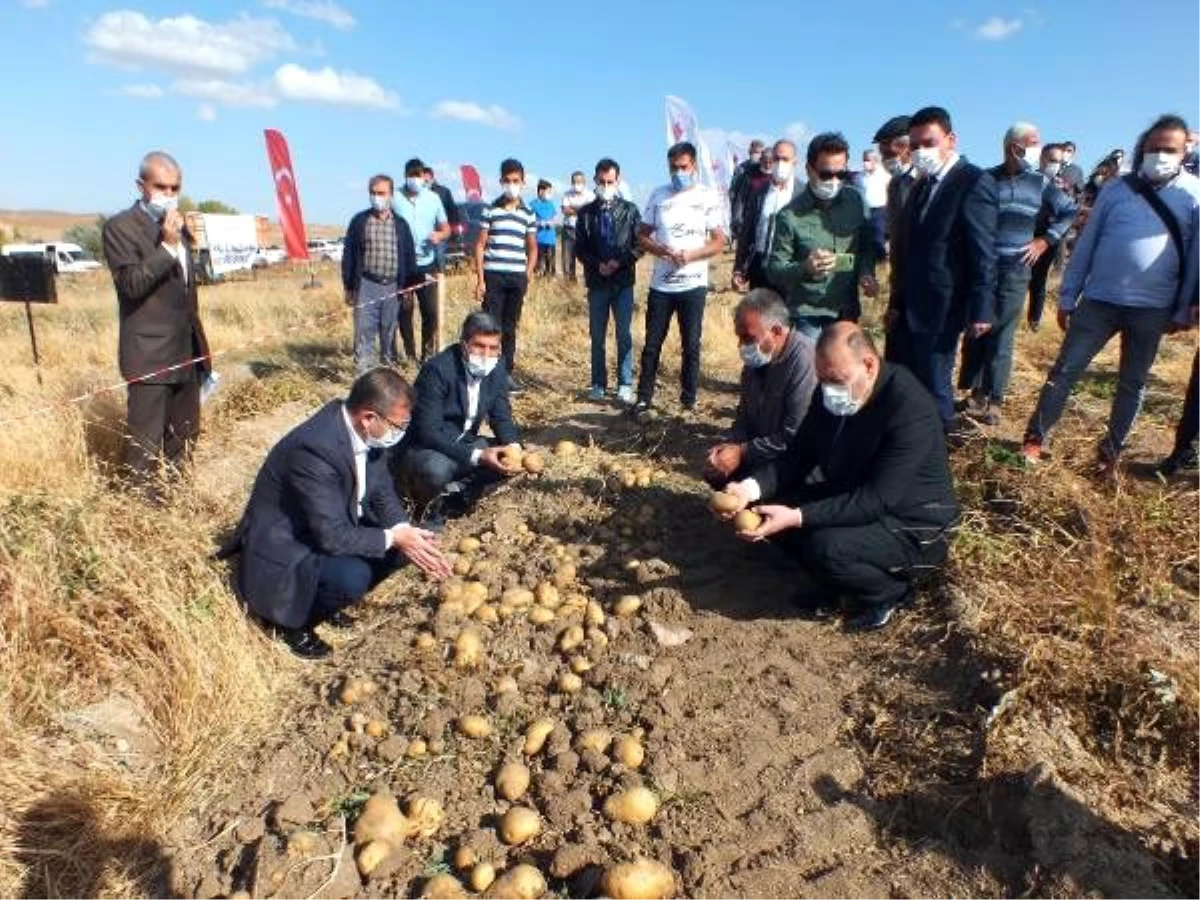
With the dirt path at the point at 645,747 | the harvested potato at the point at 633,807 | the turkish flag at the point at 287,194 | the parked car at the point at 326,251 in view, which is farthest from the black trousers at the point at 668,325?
the parked car at the point at 326,251

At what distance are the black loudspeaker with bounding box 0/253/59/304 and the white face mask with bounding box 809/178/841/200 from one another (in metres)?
6.46

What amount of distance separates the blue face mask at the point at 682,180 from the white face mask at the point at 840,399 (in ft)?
9.87

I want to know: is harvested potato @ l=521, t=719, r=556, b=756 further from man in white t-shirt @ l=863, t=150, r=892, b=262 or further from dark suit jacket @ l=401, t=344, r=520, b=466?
man in white t-shirt @ l=863, t=150, r=892, b=262

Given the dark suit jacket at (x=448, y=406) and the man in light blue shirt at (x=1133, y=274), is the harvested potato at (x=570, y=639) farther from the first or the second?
the man in light blue shirt at (x=1133, y=274)

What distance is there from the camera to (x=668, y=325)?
596cm

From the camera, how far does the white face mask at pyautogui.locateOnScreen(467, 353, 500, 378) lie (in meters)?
4.63

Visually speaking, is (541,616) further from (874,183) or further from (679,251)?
(874,183)

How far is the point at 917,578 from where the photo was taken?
3.47 m

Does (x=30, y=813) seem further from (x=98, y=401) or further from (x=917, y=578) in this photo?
(x=98, y=401)

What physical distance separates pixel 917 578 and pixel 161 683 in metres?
3.04

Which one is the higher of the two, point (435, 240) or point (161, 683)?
point (435, 240)

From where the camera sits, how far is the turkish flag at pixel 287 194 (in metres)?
16.0

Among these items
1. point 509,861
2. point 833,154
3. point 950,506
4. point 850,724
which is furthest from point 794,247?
point 509,861

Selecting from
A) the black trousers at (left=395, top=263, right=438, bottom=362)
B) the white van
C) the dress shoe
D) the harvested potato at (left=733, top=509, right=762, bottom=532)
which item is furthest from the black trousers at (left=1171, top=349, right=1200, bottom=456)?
the white van
